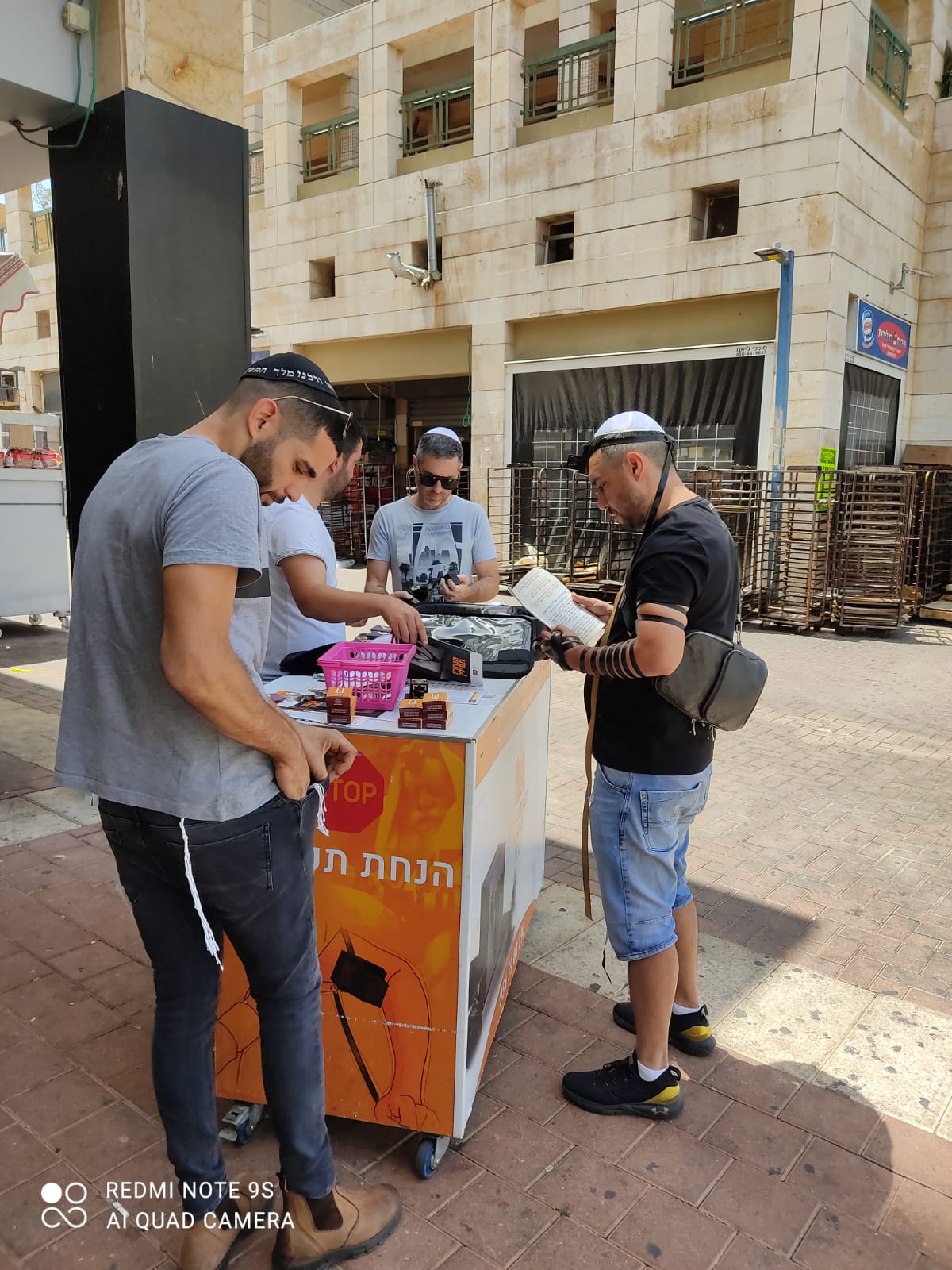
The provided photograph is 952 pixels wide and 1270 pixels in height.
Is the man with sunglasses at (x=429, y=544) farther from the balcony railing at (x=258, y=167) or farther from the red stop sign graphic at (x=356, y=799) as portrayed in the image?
the balcony railing at (x=258, y=167)

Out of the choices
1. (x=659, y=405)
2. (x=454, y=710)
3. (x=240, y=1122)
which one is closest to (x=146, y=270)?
(x=454, y=710)

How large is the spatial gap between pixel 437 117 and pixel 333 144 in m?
→ 2.94

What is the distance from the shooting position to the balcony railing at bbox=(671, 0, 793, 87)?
13.6 m

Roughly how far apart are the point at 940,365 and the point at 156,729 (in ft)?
54.8

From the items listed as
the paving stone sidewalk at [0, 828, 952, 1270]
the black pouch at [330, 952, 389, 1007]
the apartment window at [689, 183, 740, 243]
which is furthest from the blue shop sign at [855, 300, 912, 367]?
the black pouch at [330, 952, 389, 1007]

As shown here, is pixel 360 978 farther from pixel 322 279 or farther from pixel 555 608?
pixel 322 279

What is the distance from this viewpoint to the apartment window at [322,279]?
62.8ft

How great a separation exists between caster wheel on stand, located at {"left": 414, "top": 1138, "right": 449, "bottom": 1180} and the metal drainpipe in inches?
656

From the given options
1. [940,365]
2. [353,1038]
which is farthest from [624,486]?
[940,365]

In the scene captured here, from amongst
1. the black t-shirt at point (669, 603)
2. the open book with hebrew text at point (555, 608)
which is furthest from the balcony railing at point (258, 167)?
the black t-shirt at point (669, 603)

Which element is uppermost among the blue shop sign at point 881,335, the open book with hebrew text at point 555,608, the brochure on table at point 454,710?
the blue shop sign at point 881,335

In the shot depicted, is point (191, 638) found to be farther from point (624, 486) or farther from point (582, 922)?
point (582, 922)

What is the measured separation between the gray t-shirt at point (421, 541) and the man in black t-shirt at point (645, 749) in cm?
182

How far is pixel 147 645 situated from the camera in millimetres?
1777
